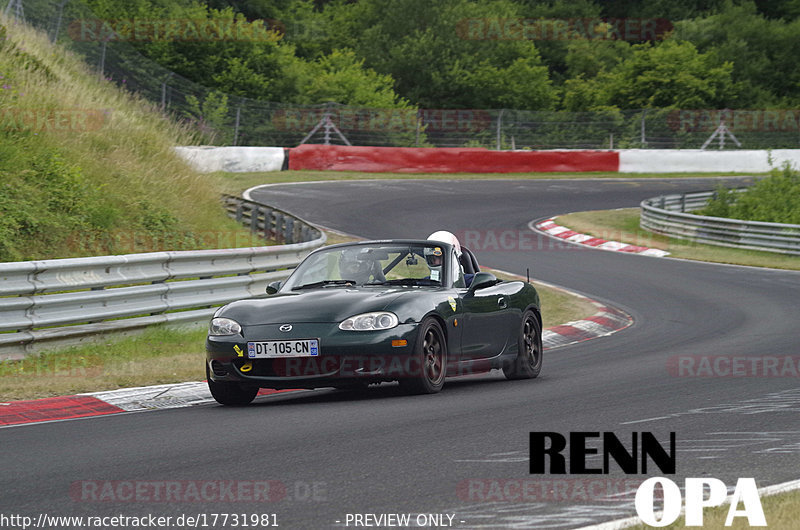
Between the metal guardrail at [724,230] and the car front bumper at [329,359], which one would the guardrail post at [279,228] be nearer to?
the car front bumper at [329,359]

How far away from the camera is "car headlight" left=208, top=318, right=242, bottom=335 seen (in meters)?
8.62

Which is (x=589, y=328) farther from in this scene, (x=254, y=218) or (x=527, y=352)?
(x=254, y=218)

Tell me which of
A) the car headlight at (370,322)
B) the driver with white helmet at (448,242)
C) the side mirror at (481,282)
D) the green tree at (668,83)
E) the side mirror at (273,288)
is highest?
the green tree at (668,83)

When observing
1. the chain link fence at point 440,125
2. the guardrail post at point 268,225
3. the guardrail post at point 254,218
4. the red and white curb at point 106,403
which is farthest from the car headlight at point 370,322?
the chain link fence at point 440,125

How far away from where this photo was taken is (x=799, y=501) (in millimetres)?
4848

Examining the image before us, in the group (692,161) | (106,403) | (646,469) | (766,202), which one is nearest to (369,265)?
(106,403)

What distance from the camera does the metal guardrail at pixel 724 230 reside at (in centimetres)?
2552

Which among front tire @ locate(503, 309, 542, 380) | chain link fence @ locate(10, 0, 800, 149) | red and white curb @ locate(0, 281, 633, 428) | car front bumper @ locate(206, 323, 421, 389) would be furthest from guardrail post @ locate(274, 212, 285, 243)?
chain link fence @ locate(10, 0, 800, 149)

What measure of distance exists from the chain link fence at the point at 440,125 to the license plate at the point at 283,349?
3088 centimetres

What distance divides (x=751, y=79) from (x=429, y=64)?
2087 centimetres

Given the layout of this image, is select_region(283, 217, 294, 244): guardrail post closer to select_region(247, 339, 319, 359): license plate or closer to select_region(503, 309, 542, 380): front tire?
select_region(503, 309, 542, 380): front tire

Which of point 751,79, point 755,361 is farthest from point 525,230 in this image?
point 751,79

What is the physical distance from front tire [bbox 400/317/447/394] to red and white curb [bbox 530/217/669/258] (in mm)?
17395

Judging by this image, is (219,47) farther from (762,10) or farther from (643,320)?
(762,10)
